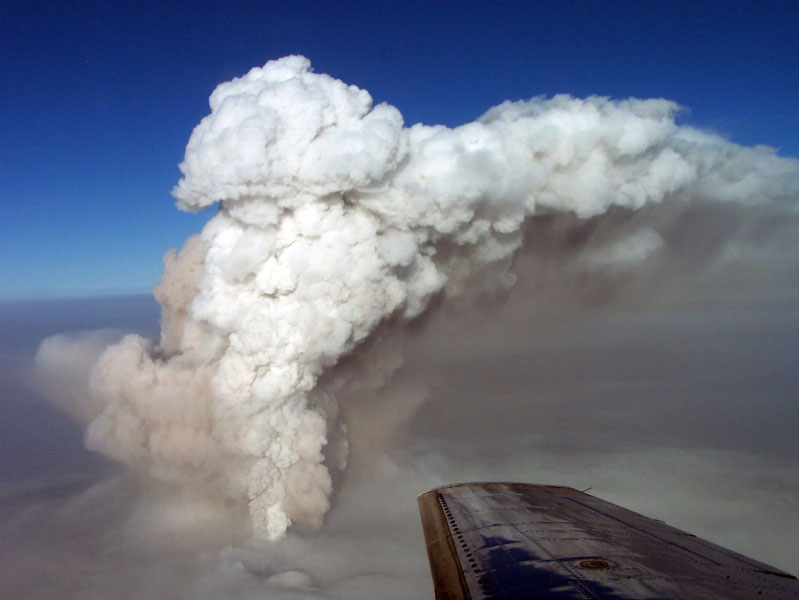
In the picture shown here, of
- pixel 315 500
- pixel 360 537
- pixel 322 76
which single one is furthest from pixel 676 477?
pixel 322 76

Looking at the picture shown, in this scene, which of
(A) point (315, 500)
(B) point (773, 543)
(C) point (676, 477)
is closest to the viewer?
(A) point (315, 500)

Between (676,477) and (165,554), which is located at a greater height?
(676,477)

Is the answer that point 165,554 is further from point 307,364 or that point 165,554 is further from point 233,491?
point 307,364

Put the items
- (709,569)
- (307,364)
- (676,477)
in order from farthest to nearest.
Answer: (676,477) < (307,364) < (709,569)

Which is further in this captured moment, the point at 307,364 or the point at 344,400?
the point at 344,400

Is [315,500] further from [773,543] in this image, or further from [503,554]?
[773,543]

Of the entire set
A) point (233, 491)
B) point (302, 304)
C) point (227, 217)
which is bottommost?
point (233, 491)

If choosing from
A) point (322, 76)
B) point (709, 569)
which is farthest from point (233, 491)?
point (709, 569)
